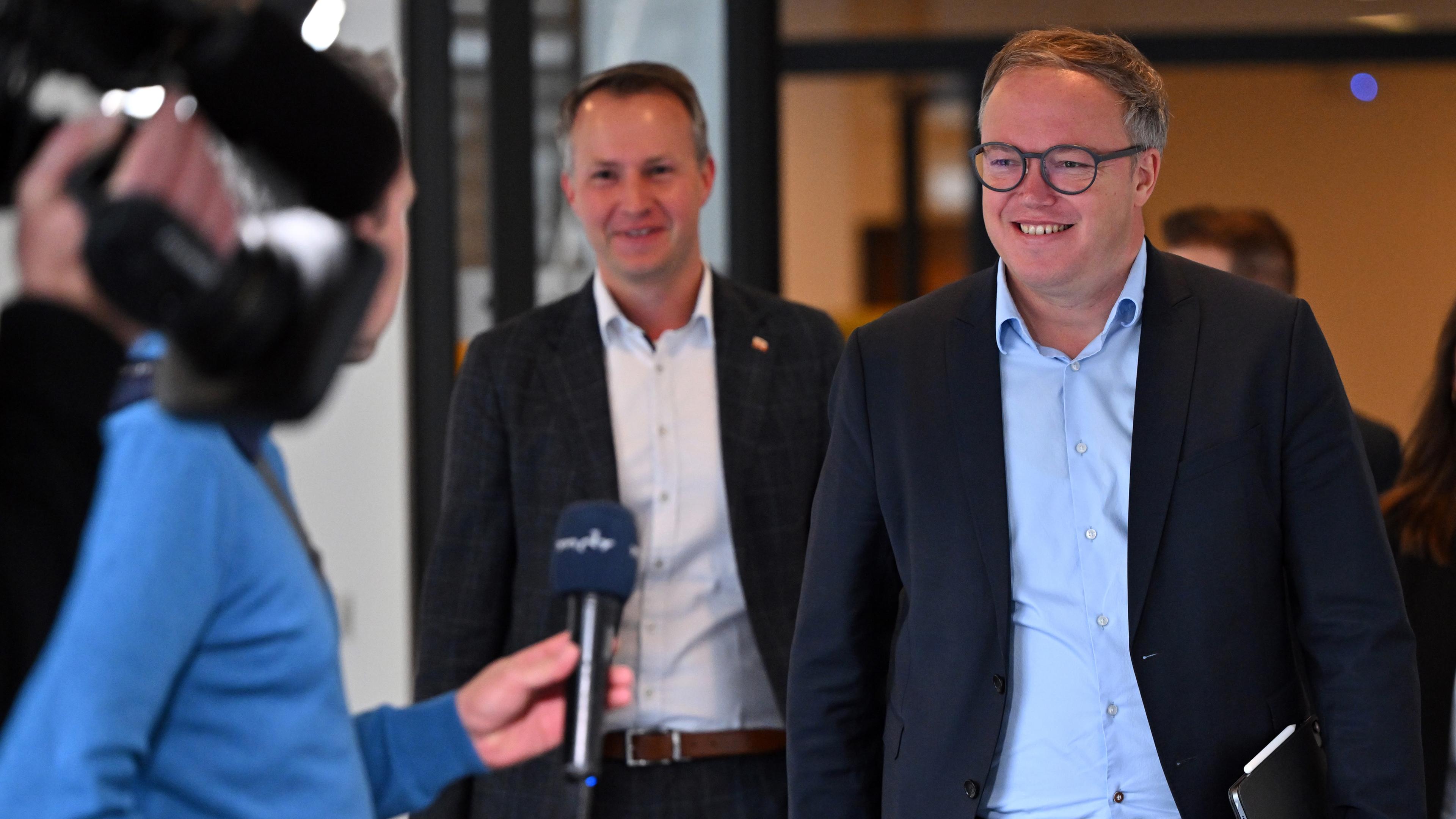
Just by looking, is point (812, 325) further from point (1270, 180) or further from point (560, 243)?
point (1270, 180)

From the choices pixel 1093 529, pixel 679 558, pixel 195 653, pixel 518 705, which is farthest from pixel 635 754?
pixel 195 653

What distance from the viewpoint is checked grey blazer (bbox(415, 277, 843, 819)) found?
2529 mm

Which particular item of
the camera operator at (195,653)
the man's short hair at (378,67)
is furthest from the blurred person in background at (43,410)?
the man's short hair at (378,67)

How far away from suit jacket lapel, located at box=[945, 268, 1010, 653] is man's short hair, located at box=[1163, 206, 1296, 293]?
131cm

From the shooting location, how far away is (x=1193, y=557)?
6.26 feet

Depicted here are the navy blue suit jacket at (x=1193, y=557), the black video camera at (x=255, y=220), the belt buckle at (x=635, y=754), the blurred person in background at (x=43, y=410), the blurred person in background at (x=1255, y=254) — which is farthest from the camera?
the blurred person in background at (x=1255, y=254)

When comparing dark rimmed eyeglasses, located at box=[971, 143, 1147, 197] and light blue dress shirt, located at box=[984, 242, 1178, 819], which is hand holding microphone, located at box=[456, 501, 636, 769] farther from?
dark rimmed eyeglasses, located at box=[971, 143, 1147, 197]

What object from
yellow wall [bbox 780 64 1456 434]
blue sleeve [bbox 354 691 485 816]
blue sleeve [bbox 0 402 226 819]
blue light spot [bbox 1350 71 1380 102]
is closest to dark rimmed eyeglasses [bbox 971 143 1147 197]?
blue sleeve [bbox 354 691 485 816]

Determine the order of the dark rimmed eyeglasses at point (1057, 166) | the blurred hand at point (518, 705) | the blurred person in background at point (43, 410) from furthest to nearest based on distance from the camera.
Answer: the dark rimmed eyeglasses at point (1057, 166), the blurred hand at point (518, 705), the blurred person in background at point (43, 410)

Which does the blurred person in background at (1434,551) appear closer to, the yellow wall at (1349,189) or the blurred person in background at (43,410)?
the blurred person in background at (43,410)

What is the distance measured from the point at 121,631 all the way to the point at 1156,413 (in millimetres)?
1368

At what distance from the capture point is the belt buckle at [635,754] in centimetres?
246

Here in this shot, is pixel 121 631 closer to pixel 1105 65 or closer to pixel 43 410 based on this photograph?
pixel 43 410

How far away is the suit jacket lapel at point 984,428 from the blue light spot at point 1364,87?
5.23 m
